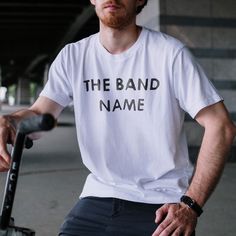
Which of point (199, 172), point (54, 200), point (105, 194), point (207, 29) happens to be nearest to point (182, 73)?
point (199, 172)

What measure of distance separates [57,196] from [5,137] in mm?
4326

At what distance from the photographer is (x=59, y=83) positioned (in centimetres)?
233

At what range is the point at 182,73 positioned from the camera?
201cm

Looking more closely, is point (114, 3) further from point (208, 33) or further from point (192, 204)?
point (208, 33)

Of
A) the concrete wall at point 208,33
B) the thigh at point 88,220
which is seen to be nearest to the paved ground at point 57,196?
the concrete wall at point 208,33

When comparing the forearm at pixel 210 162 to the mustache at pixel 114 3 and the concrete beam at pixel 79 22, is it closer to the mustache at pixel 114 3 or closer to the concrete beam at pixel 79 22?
the mustache at pixel 114 3

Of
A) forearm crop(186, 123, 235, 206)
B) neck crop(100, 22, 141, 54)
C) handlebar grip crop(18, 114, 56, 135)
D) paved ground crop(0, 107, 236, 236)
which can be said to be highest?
neck crop(100, 22, 141, 54)

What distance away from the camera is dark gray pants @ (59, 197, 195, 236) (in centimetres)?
211

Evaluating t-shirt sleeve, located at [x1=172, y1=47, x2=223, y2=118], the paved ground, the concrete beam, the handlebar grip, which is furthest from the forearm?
the concrete beam

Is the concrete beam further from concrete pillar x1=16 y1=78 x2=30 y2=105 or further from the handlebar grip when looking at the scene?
concrete pillar x1=16 y1=78 x2=30 y2=105

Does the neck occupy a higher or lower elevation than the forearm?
higher

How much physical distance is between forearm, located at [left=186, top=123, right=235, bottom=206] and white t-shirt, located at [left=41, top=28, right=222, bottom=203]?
13cm

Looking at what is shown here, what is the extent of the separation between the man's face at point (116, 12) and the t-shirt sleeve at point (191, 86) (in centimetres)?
27

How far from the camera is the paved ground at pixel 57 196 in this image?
16.0ft
